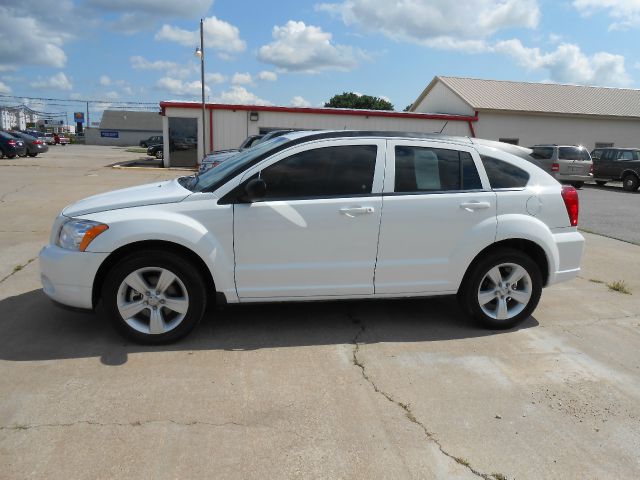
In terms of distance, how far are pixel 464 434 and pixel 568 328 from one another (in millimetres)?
2252

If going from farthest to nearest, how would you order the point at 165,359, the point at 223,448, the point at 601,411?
the point at 165,359
the point at 601,411
the point at 223,448

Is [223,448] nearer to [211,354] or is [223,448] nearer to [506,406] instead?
[211,354]

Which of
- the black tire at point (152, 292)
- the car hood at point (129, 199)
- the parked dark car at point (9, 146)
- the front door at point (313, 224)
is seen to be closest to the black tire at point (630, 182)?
the front door at point (313, 224)

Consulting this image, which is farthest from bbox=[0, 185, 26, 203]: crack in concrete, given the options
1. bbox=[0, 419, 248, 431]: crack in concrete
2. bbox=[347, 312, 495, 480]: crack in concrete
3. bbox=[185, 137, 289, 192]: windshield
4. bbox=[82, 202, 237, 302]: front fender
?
bbox=[347, 312, 495, 480]: crack in concrete

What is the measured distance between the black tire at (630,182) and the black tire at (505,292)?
771 inches

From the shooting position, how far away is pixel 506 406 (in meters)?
3.25

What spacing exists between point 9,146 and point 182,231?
86.1 ft

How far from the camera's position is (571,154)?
1995 cm

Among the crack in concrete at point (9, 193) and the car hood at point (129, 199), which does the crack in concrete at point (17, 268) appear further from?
the crack in concrete at point (9, 193)

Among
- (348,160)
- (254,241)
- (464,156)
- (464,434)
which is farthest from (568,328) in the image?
(254,241)

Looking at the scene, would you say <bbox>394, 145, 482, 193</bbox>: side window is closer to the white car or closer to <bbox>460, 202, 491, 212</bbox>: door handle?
the white car

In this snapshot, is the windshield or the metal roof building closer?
the windshield

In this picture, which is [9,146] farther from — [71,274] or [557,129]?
[557,129]

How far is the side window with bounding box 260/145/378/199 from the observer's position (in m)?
4.06
